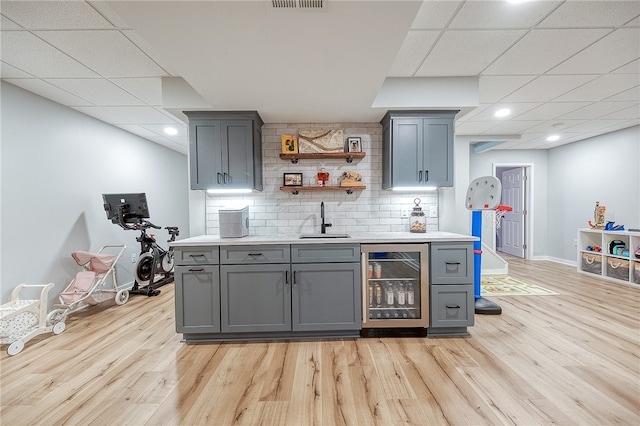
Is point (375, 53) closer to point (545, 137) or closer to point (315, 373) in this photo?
point (315, 373)

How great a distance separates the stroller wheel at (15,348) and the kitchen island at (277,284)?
4.39 ft

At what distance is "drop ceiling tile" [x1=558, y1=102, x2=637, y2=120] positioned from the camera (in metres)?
3.57

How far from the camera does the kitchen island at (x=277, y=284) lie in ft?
8.37

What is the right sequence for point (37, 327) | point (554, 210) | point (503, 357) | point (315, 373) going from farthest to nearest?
point (554, 210) → point (37, 327) → point (503, 357) → point (315, 373)

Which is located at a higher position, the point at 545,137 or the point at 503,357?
the point at 545,137

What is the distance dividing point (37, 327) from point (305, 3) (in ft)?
12.4

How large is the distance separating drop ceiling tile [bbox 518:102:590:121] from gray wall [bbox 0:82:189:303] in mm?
6115

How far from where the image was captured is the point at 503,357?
228 cm

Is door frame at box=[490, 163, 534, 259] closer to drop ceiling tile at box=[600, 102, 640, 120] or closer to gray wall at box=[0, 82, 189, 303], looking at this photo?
drop ceiling tile at box=[600, 102, 640, 120]

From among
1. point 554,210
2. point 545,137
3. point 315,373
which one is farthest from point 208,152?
point 554,210

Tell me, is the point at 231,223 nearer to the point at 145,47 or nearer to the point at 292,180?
the point at 292,180

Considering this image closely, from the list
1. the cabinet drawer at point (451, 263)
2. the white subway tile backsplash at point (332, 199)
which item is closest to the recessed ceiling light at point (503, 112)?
the white subway tile backsplash at point (332, 199)

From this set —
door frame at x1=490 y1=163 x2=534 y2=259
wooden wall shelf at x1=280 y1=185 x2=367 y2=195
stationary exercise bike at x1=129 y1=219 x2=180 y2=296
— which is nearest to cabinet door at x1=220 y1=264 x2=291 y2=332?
wooden wall shelf at x1=280 y1=185 x2=367 y2=195

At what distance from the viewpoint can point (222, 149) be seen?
288cm
